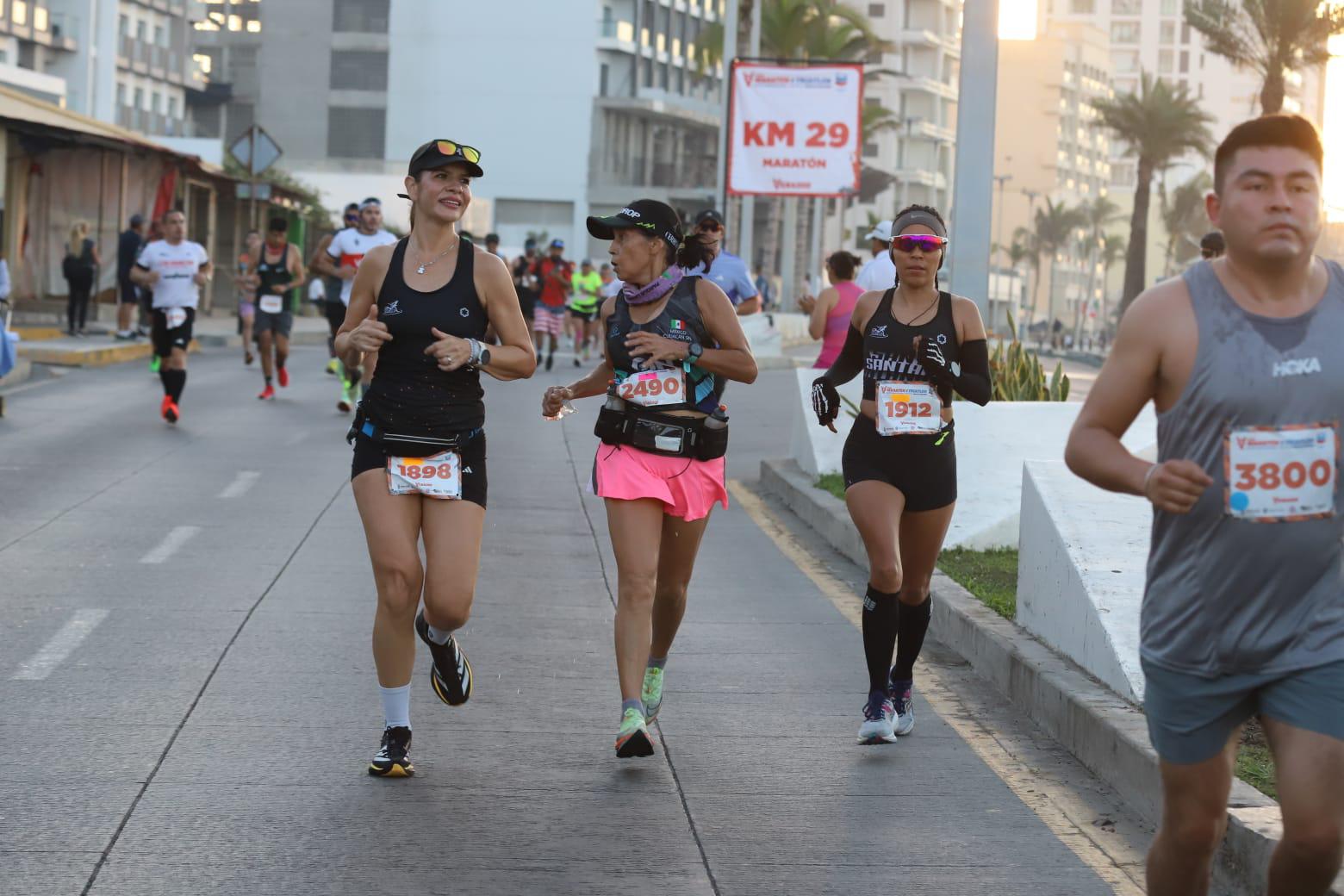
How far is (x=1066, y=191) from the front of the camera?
176 metres

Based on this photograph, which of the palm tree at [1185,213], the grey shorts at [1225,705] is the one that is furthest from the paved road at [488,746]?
the palm tree at [1185,213]

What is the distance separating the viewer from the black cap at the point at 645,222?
6.48m

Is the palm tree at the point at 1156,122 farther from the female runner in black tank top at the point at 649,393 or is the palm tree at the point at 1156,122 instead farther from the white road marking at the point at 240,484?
the female runner in black tank top at the point at 649,393

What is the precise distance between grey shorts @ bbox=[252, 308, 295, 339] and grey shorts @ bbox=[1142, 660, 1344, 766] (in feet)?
57.0

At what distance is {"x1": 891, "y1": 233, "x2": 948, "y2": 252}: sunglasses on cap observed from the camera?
6.91 metres

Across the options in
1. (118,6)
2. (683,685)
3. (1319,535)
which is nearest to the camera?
(1319,535)

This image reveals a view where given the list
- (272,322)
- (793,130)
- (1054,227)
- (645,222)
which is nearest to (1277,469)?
(645,222)

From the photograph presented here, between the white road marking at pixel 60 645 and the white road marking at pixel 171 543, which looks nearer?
the white road marking at pixel 60 645

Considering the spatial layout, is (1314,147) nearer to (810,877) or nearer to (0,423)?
(810,877)

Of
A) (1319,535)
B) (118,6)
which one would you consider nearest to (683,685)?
(1319,535)

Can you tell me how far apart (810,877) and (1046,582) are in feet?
9.69

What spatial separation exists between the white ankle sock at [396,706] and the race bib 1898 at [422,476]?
2.05 feet

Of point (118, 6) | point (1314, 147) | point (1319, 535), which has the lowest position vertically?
point (1319, 535)

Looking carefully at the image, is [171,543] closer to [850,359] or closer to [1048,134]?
[850,359]
